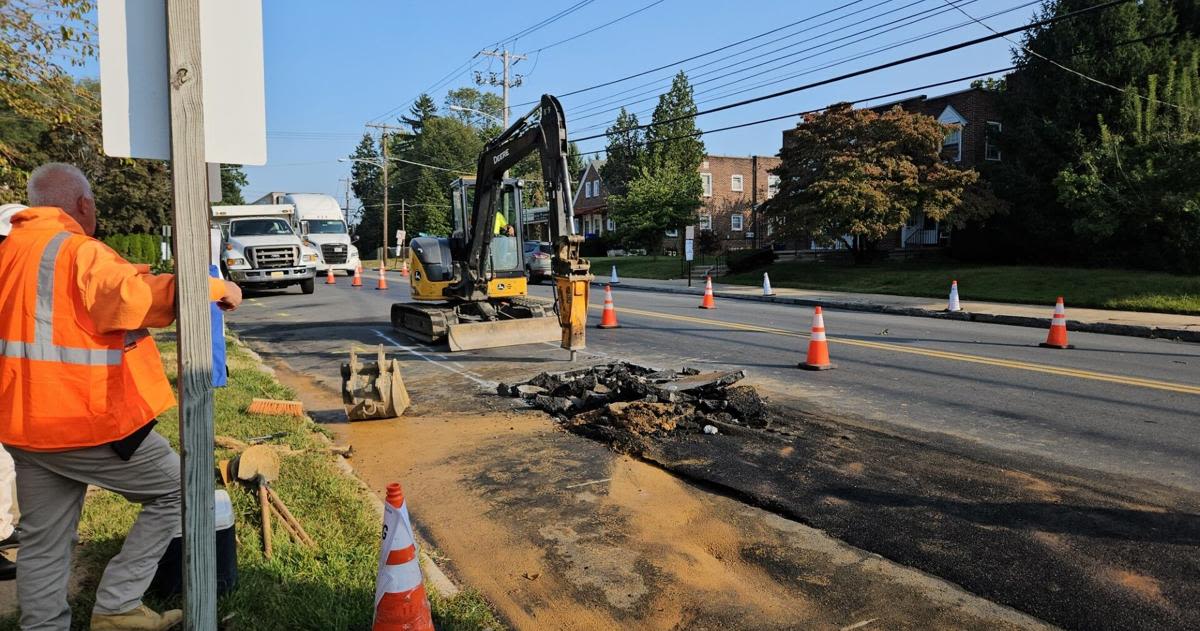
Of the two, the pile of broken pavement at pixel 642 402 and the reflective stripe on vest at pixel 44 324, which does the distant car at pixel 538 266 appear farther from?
the reflective stripe on vest at pixel 44 324

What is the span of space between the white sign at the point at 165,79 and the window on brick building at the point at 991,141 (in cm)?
3055

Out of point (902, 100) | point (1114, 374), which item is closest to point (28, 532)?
point (1114, 374)

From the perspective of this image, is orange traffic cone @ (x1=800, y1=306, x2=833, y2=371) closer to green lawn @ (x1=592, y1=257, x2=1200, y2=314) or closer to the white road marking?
the white road marking

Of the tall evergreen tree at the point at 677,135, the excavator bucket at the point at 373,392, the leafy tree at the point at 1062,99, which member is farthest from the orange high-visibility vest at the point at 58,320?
the tall evergreen tree at the point at 677,135

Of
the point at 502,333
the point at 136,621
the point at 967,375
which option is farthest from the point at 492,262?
the point at 136,621

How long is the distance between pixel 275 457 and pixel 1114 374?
386 inches

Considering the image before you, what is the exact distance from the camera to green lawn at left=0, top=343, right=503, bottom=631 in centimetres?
337

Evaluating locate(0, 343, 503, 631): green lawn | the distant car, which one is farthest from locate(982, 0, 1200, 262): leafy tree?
locate(0, 343, 503, 631): green lawn

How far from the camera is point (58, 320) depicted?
2717 millimetres

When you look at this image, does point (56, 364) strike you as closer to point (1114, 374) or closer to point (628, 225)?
point (1114, 374)

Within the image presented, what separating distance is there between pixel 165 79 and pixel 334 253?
33.7 metres

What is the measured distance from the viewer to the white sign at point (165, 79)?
249 centimetres

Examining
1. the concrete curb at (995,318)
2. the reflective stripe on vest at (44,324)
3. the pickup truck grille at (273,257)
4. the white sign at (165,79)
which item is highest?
the white sign at (165,79)

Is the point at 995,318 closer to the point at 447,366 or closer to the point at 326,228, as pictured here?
the point at 447,366
